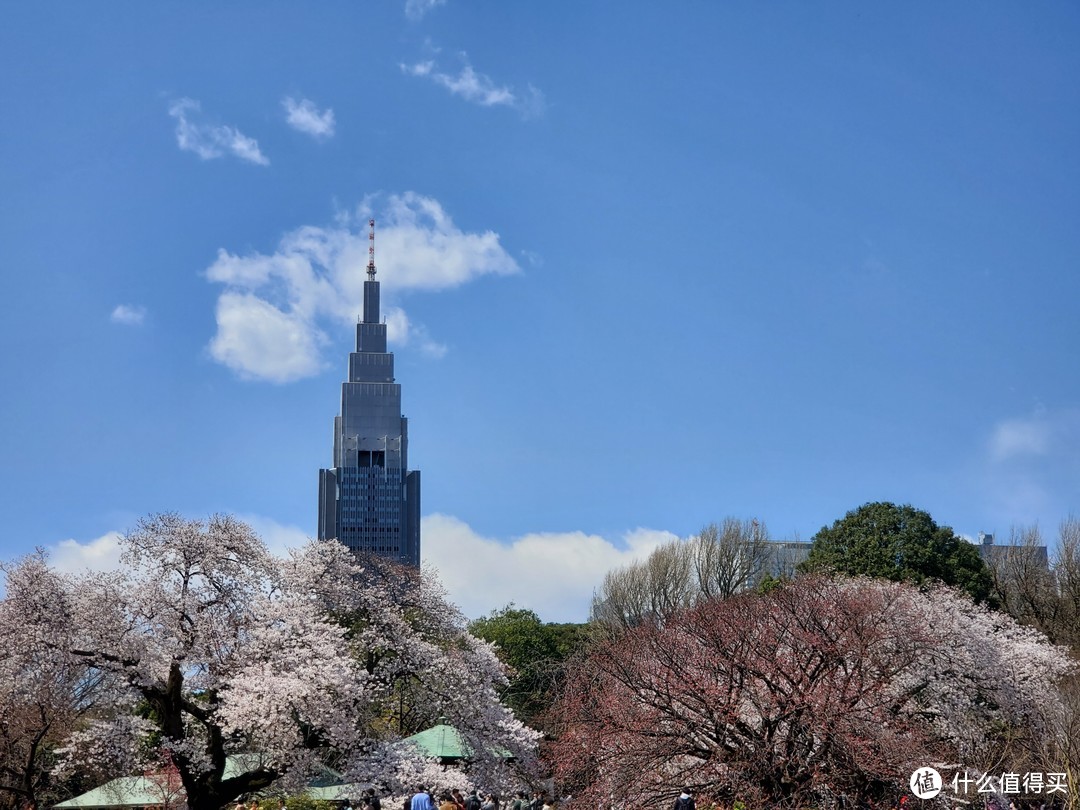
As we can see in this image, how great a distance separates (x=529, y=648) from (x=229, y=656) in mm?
25758

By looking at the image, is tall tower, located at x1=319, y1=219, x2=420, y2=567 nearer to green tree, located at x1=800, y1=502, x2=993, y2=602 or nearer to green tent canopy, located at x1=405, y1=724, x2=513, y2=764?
green tree, located at x1=800, y1=502, x2=993, y2=602

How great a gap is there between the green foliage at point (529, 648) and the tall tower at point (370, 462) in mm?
52216

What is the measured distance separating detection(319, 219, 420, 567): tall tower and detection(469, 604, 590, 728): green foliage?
2056 inches

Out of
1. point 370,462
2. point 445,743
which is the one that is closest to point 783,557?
point 445,743

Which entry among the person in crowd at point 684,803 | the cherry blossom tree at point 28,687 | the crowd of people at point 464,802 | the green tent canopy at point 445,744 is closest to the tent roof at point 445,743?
the green tent canopy at point 445,744

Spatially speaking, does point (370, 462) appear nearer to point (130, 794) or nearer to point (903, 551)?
point (903, 551)

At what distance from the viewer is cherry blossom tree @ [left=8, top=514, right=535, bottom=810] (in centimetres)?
2205

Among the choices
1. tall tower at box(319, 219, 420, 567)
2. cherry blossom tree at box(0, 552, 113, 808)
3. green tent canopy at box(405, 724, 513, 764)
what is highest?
tall tower at box(319, 219, 420, 567)

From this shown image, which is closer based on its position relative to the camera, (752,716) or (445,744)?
(752,716)

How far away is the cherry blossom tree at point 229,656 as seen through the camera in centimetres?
2205

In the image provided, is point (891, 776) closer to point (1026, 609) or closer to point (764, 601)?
point (764, 601)

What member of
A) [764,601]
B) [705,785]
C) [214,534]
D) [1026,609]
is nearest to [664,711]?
[705,785]

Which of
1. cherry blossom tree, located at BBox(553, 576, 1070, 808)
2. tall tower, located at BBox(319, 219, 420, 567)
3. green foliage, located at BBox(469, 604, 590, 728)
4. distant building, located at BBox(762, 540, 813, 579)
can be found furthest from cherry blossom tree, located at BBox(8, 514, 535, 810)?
tall tower, located at BBox(319, 219, 420, 567)

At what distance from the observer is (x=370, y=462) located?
103 m
